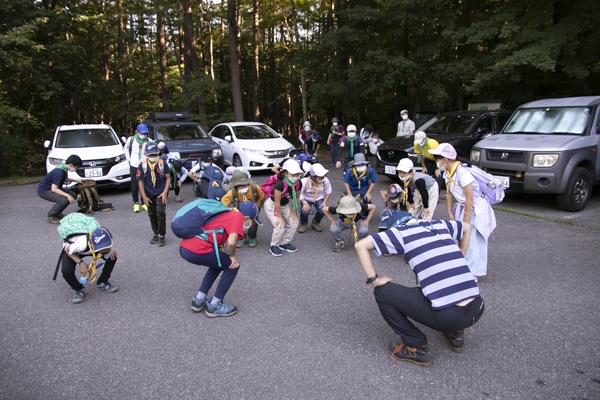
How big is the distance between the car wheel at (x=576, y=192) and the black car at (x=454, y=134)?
2.63 metres

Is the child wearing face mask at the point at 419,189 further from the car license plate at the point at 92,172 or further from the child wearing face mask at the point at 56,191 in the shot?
the car license plate at the point at 92,172

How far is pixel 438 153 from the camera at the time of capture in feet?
15.1

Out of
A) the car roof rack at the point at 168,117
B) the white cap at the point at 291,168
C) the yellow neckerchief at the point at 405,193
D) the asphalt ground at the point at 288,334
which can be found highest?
the car roof rack at the point at 168,117

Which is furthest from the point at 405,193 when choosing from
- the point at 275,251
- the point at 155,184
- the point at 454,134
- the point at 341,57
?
the point at 341,57

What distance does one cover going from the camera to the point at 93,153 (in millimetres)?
10531

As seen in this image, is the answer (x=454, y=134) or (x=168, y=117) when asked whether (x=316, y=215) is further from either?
(x=168, y=117)

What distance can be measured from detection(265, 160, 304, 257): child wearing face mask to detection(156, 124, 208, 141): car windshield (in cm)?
750

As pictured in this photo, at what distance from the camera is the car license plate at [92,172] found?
10.1 m

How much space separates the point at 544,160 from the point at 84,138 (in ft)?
36.7

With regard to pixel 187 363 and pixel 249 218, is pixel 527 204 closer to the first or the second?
pixel 249 218

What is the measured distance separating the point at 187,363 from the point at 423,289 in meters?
2.00

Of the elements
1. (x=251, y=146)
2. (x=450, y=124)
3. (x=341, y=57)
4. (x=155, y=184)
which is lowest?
(x=155, y=184)

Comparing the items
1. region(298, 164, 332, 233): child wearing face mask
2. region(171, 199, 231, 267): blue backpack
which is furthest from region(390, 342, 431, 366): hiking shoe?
region(298, 164, 332, 233): child wearing face mask

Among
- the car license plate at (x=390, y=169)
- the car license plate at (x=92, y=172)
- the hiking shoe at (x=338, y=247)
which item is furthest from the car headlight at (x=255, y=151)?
the hiking shoe at (x=338, y=247)
